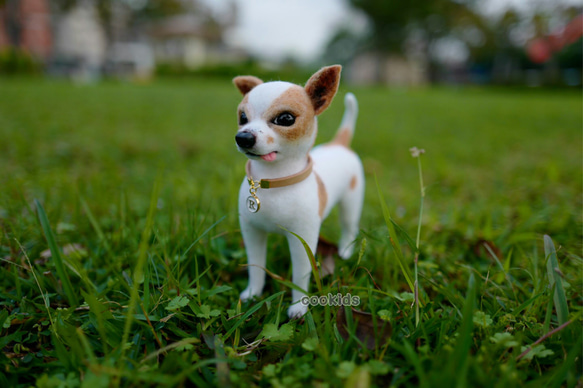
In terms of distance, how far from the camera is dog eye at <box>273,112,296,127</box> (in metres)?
1.11

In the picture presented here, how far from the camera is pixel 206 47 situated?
39875 millimetres

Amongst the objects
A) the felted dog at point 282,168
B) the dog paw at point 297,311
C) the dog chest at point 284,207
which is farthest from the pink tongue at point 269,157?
the dog paw at point 297,311

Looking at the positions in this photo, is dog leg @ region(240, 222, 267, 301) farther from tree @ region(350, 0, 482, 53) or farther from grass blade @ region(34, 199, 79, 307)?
tree @ region(350, 0, 482, 53)

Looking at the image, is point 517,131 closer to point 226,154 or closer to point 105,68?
point 226,154

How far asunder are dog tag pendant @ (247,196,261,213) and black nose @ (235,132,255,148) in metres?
0.20

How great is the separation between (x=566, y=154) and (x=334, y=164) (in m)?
3.62

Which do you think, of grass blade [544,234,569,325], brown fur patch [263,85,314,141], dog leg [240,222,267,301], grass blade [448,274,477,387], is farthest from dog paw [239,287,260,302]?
grass blade [544,234,569,325]

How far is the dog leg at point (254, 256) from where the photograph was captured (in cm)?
129

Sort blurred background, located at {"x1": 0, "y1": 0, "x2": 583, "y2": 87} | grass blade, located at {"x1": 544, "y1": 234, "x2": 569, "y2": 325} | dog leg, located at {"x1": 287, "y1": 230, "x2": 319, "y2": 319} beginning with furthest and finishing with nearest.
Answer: blurred background, located at {"x1": 0, "y1": 0, "x2": 583, "y2": 87}
dog leg, located at {"x1": 287, "y1": 230, "x2": 319, "y2": 319}
grass blade, located at {"x1": 544, "y1": 234, "x2": 569, "y2": 325}

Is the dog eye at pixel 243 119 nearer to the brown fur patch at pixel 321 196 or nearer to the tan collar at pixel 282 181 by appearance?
the tan collar at pixel 282 181

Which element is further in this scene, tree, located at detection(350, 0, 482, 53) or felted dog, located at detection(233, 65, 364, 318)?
tree, located at detection(350, 0, 482, 53)

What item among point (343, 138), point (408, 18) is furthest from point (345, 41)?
point (343, 138)

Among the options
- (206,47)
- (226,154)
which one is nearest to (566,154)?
(226,154)

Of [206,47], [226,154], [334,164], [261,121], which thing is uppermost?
[206,47]
